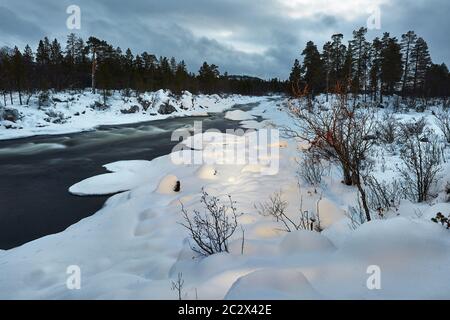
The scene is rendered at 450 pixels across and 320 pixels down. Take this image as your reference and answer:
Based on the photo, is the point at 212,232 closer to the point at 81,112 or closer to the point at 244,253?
the point at 244,253

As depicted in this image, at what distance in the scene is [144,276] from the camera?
5301 mm

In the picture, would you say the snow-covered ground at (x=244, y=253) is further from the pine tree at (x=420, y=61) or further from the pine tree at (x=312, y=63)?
the pine tree at (x=420, y=61)

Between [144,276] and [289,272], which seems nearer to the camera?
[289,272]

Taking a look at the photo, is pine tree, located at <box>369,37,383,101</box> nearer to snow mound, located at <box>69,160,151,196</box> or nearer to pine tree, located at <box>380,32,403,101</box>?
pine tree, located at <box>380,32,403,101</box>

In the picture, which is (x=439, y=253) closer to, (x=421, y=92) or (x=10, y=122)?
(x=10, y=122)

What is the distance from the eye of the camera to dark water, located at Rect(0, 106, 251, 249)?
9156mm

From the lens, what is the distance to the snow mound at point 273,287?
10.2ft

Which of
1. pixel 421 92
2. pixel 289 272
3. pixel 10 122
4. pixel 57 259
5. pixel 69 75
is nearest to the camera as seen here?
pixel 289 272

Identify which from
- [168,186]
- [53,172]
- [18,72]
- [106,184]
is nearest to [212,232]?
[168,186]

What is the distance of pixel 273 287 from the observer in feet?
10.8

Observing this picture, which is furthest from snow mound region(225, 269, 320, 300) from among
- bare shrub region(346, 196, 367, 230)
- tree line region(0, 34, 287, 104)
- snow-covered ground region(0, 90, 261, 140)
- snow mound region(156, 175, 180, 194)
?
tree line region(0, 34, 287, 104)

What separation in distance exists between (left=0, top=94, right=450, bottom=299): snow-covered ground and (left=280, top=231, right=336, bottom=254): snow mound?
2cm

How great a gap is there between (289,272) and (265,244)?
2170 mm
